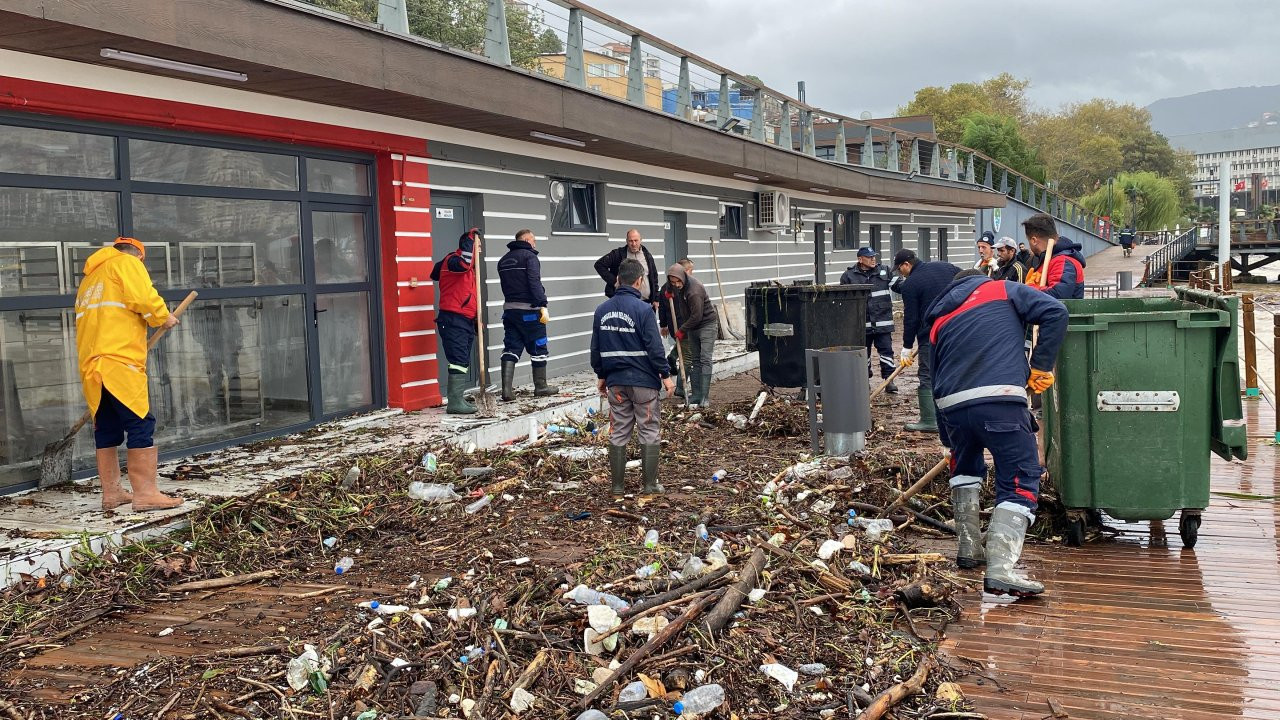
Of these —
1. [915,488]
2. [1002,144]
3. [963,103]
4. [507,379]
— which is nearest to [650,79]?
[507,379]

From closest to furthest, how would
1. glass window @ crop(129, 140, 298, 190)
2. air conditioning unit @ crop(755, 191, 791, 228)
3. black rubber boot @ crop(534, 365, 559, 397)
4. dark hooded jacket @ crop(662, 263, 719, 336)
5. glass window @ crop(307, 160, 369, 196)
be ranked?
glass window @ crop(129, 140, 298, 190), glass window @ crop(307, 160, 369, 196), dark hooded jacket @ crop(662, 263, 719, 336), black rubber boot @ crop(534, 365, 559, 397), air conditioning unit @ crop(755, 191, 791, 228)

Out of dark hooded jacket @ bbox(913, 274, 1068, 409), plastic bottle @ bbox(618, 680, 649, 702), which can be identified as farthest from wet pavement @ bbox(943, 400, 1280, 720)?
plastic bottle @ bbox(618, 680, 649, 702)

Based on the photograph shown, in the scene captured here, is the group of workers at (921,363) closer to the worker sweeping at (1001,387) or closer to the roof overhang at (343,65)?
the worker sweeping at (1001,387)

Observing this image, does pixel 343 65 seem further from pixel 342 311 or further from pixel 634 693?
pixel 634 693

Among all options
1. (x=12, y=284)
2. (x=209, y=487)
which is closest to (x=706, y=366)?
(x=209, y=487)

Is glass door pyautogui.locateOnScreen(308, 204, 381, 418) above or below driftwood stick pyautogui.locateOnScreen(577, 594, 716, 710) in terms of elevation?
above

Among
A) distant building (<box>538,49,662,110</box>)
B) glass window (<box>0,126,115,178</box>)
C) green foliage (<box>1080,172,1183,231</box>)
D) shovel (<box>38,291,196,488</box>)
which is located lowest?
shovel (<box>38,291,196,488</box>)

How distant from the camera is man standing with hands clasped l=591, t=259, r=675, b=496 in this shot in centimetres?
746

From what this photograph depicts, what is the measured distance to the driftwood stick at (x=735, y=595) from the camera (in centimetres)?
446

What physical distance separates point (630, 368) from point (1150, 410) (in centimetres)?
346

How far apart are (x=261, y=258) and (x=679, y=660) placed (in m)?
6.29

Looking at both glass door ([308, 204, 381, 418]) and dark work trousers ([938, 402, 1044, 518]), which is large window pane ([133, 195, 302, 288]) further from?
dark work trousers ([938, 402, 1044, 518])

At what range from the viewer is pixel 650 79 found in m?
14.0

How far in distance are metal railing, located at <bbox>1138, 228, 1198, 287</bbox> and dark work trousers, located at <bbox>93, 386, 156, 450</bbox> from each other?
3761cm
